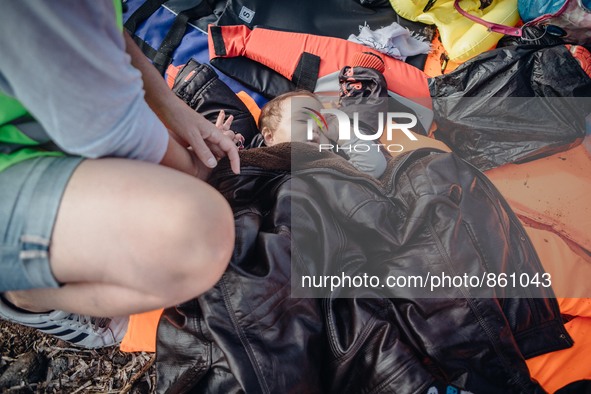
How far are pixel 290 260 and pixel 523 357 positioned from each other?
0.66 m

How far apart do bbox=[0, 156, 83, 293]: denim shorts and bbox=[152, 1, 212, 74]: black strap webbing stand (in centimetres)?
128

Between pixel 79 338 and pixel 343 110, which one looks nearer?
pixel 79 338

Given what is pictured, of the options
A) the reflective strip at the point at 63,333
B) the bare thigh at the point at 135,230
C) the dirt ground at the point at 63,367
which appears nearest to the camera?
the bare thigh at the point at 135,230

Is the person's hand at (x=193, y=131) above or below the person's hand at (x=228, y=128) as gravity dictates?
above

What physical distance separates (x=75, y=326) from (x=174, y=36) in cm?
129

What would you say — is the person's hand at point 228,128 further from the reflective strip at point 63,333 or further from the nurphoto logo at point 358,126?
the reflective strip at point 63,333

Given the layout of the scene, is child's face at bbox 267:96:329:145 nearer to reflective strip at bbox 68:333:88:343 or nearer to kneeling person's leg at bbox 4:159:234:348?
kneeling person's leg at bbox 4:159:234:348

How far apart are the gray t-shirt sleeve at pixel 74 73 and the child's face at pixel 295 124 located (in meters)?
0.85

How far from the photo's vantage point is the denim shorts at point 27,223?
25.4 inches

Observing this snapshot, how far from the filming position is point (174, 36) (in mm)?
1877

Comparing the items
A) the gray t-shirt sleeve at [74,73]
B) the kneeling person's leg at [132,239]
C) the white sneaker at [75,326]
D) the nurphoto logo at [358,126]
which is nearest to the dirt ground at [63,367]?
the white sneaker at [75,326]

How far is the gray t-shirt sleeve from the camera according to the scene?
1.83ft

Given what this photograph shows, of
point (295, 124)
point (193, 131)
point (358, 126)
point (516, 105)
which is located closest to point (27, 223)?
point (193, 131)

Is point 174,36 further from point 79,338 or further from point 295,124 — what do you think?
point 79,338
